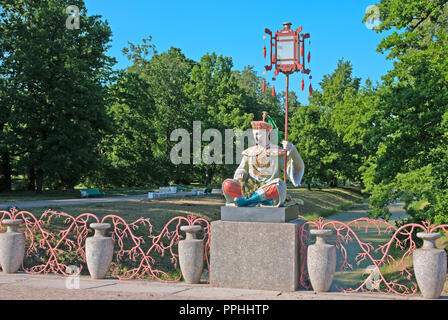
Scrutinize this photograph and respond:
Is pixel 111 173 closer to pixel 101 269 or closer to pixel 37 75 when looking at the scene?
pixel 37 75

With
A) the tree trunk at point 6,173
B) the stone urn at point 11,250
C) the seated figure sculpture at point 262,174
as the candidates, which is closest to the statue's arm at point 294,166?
the seated figure sculpture at point 262,174

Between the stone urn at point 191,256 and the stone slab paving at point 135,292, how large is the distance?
205mm

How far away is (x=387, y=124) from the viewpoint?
56.7ft

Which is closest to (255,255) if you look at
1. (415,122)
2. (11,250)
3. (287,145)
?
(287,145)

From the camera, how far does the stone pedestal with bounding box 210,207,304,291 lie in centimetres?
771

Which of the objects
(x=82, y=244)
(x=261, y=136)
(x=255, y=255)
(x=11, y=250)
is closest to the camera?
(x=255, y=255)

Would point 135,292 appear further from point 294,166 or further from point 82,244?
point 82,244

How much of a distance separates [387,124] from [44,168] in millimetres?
22755

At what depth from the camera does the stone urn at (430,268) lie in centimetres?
693

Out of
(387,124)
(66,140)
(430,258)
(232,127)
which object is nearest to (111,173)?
(66,140)

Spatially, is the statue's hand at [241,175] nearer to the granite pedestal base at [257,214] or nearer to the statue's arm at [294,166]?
the granite pedestal base at [257,214]

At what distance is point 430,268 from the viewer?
273 inches

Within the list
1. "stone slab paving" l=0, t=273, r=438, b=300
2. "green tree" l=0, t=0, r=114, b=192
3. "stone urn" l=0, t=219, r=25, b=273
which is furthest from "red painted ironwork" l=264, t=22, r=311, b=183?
"green tree" l=0, t=0, r=114, b=192
